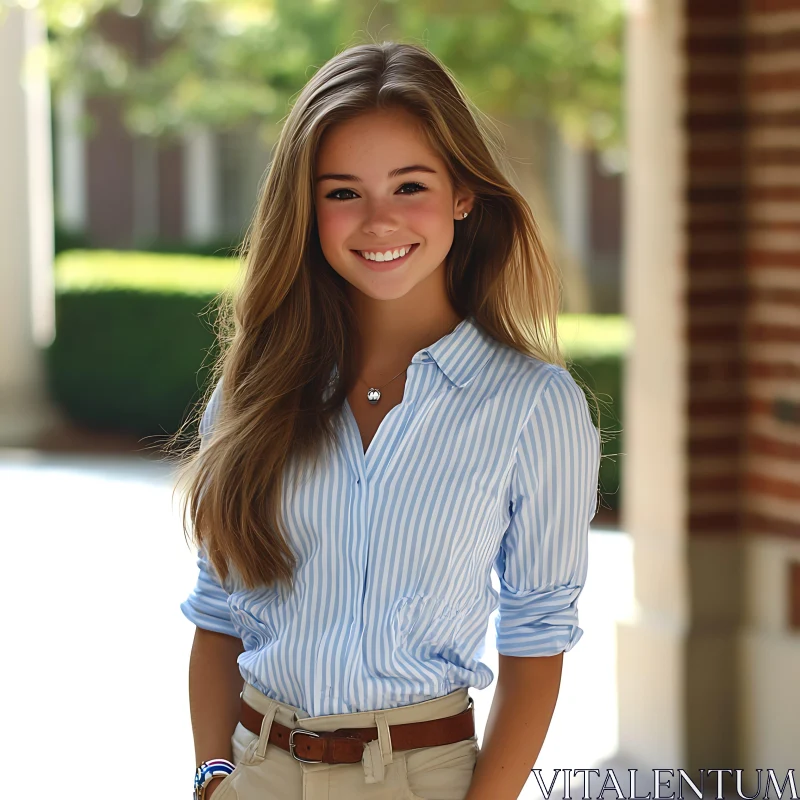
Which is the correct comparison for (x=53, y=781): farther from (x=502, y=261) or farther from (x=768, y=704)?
(x=502, y=261)

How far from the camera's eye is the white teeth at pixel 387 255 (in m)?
1.95

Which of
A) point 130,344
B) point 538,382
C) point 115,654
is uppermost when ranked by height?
point 130,344

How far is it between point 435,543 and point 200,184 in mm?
20129

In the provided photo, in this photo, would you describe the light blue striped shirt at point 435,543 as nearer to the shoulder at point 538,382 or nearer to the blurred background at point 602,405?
the shoulder at point 538,382

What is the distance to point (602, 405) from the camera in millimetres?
8125

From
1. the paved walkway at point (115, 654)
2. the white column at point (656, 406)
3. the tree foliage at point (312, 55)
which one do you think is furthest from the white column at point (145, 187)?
the white column at point (656, 406)

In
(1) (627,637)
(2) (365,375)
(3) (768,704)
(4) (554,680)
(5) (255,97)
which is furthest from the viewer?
(5) (255,97)

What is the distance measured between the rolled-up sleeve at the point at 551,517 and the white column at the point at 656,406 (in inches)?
101

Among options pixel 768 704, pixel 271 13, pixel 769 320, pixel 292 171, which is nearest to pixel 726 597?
pixel 768 704

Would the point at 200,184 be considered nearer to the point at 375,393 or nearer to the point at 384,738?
the point at 375,393

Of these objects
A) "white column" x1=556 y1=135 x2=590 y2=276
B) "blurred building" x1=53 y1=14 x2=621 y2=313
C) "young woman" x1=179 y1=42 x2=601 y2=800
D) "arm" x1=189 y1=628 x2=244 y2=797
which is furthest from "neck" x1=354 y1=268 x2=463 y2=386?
"white column" x1=556 y1=135 x2=590 y2=276

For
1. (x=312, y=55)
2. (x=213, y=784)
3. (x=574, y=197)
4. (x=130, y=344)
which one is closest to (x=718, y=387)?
(x=213, y=784)

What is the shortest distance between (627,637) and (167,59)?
11.4 metres

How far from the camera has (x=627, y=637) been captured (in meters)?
4.62
